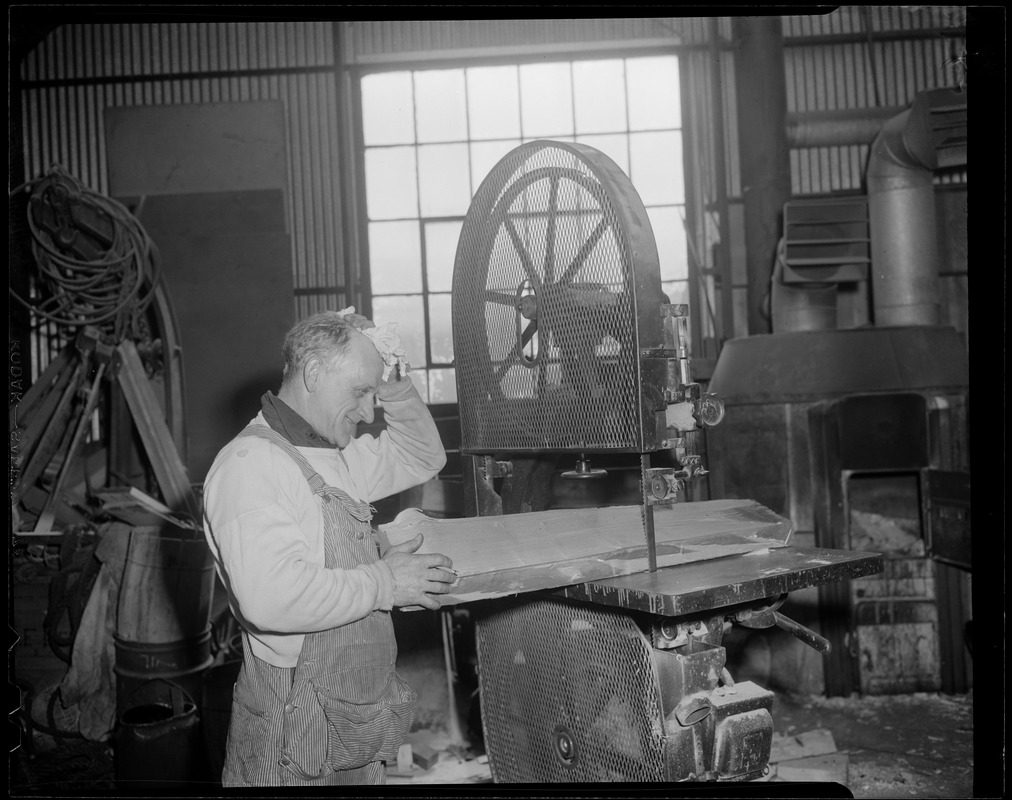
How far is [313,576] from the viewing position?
1642 mm

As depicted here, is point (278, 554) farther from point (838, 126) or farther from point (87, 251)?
point (838, 126)

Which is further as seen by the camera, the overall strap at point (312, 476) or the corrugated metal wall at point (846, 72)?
the corrugated metal wall at point (846, 72)

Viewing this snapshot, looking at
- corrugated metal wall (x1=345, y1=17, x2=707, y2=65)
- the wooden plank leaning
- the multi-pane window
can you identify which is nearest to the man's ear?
the wooden plank leaning

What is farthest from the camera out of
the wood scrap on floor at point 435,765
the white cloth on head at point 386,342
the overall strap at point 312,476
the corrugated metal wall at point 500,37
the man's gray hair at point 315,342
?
the corrugated metal wall at point 500,37

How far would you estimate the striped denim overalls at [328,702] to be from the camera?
1802 millimetres

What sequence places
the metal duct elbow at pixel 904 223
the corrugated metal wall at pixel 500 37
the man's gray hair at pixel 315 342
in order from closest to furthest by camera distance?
the man's gray hair at pixel 315 342, the metal duct elbow at pixel 904 223, the corrugated metal wall at pixel 500 37

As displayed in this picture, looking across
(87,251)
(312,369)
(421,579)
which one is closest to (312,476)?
(312,369)

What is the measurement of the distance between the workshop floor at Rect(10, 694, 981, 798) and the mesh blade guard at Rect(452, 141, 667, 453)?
2462 mm

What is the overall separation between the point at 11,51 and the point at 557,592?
170 cm

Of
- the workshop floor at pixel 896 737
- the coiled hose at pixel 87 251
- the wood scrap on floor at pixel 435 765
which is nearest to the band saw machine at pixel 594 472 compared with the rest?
the wood scrap on floor at pixel 435 765

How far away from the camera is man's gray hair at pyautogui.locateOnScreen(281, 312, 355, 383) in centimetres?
194

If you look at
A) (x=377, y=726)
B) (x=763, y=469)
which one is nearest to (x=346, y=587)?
(x=377, y=726)

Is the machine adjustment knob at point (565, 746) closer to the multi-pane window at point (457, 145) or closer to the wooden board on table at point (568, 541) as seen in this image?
the wooden board on table at point (568, 541)

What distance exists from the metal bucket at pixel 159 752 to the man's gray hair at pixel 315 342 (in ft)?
7.74
